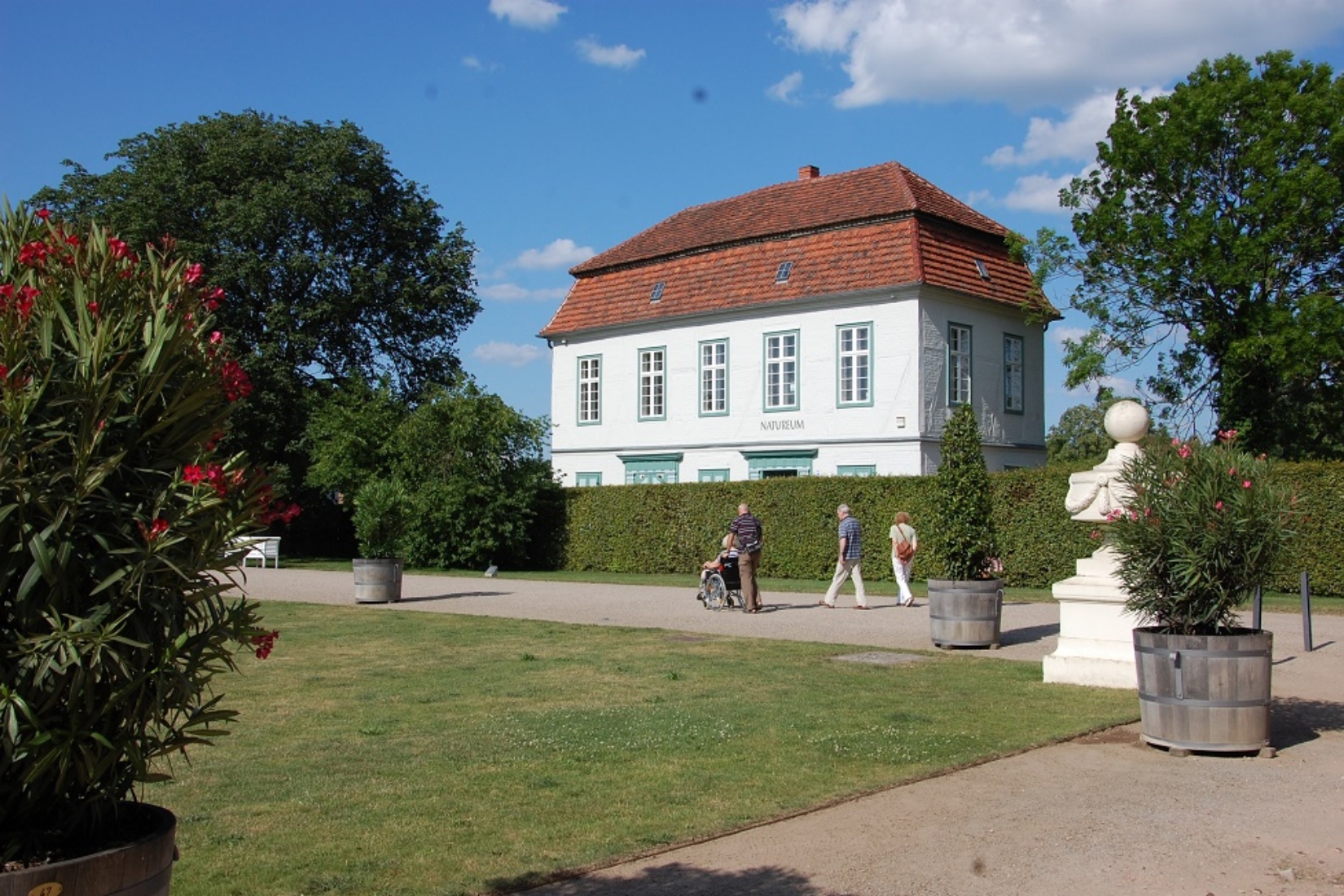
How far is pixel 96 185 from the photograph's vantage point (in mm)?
40906

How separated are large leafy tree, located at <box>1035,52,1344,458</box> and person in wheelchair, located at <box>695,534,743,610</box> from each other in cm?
1569

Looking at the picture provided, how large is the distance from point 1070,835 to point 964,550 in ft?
28.7

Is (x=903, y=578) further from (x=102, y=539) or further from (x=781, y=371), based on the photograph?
(x=102, y=539)

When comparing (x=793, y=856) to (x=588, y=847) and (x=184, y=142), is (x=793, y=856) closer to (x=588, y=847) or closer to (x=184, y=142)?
(x=588, y=847)

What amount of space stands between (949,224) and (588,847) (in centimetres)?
2977

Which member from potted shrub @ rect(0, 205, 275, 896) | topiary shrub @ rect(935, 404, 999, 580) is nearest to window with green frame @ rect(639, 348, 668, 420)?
topiary shrub @ rect(935, 404, 999, 580)

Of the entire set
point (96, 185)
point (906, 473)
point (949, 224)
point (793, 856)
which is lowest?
point (793, 856)

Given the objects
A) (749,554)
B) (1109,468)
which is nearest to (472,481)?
(749,554)

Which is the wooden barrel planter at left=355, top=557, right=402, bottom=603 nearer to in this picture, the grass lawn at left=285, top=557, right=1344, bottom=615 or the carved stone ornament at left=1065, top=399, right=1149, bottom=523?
the grass lawn at left=285, top=557, right=1344, bottom=615

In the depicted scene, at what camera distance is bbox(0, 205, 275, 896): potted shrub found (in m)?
3.18

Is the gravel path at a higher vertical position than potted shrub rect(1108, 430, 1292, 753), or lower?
lower

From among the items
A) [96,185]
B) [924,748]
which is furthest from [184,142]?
[924,748]

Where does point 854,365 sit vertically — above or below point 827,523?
above

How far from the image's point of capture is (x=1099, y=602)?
446 inches
